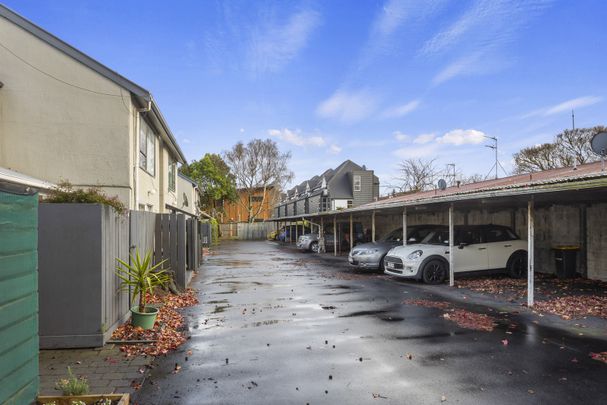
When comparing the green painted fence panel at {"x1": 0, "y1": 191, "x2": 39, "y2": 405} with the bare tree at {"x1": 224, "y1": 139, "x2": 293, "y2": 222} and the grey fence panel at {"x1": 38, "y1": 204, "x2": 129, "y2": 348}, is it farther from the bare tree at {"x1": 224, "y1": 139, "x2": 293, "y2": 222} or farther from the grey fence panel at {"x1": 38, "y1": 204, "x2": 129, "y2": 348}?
the bare tree at {"x1": 224, "y1": 139, "x2": 293, "y2": 222}

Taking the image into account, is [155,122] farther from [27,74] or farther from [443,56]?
[443,56]

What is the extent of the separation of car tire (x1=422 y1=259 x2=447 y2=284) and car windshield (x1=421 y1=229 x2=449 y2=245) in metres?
0.75

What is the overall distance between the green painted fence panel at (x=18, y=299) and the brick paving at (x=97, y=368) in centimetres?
103

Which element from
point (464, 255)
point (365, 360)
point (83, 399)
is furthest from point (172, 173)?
point (83, 399)

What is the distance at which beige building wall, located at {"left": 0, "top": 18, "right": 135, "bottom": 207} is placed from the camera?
34.0 ft

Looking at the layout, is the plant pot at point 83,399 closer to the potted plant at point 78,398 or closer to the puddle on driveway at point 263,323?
the potted plant at point 78,398

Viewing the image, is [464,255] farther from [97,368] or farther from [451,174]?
[451,174]

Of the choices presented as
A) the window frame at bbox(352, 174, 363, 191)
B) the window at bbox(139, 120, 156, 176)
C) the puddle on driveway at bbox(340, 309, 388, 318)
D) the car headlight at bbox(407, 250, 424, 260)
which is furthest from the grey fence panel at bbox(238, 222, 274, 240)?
the puddle on driveway at bbox(340, 309, 388, 318)

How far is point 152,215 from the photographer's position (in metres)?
9.19

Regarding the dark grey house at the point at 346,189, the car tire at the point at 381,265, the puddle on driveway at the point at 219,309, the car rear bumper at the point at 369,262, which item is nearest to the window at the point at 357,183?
the dark grey house at the point at 346,189

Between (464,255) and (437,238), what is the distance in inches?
40.7

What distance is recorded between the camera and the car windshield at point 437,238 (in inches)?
479

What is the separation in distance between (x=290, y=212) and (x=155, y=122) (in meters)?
48.1

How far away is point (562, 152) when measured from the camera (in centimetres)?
2892
